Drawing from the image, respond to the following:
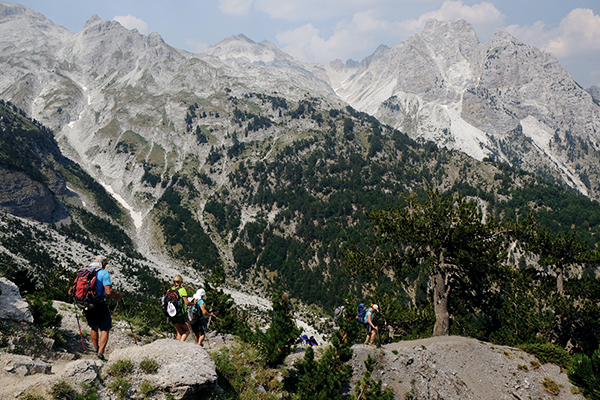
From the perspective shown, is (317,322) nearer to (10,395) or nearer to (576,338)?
(576,338)

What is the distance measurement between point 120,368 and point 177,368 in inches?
66.4

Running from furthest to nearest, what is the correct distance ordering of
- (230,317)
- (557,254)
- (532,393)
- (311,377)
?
(557,254), (230,317), (532,393), (311,377)

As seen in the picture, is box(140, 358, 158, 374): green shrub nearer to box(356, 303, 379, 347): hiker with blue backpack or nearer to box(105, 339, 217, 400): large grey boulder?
box(105, 339, 217, 400): large grey boulder

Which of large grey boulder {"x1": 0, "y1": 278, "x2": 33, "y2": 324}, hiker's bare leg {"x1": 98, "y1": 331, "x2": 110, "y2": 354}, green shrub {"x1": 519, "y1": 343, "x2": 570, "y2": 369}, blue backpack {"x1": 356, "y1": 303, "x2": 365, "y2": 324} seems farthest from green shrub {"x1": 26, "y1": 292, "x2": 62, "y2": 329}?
green shrub {"x1": 519, "y1": 343, "x2": 570, "y2": 369}

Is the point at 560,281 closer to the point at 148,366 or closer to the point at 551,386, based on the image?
the point at 551,386

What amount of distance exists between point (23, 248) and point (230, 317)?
147615 mm

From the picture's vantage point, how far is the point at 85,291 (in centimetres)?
1127

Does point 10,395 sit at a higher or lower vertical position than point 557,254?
lower

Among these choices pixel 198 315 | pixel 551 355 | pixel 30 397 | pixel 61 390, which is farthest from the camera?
pixel 551 355

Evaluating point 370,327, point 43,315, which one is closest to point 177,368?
point 43,315

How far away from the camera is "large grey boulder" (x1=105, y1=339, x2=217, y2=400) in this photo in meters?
10.3

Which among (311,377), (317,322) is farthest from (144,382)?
(317,322)

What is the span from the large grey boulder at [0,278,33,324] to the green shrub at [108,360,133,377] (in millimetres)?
3955

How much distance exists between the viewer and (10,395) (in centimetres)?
803
